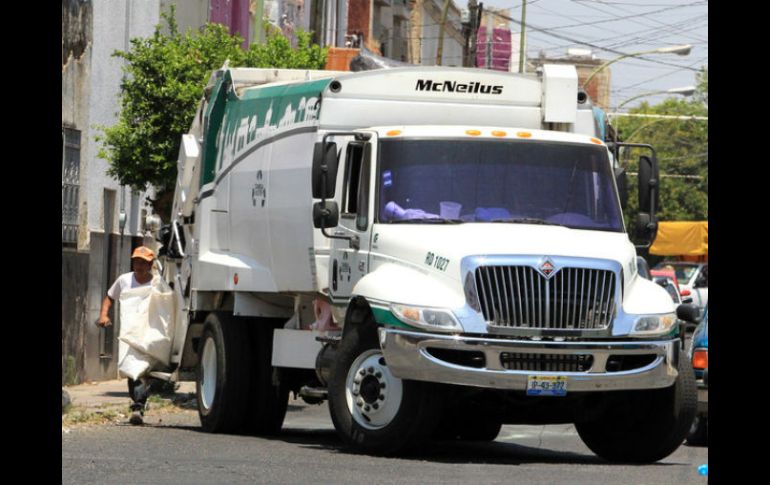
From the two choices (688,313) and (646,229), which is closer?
(646,229)

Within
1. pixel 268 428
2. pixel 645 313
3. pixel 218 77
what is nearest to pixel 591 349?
pixel 645 313

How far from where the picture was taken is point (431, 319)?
517 inches

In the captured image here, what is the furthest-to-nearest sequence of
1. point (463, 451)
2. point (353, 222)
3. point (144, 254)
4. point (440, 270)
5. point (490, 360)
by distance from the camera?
point (144, 254) → point (463, 451) → point (353, 222) → point (440, 270) → point (490, 360)

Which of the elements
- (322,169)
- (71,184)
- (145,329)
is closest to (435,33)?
(71,184)

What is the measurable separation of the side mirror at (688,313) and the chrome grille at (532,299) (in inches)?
170

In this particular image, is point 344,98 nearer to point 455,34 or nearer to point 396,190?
point 396,190

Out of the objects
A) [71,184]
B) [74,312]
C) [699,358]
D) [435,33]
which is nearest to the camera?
[699,358]

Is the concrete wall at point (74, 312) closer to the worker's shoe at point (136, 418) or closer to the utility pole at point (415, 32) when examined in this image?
the worker's shoe at point (136, 418)

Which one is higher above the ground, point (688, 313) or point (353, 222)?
point (353, 222)

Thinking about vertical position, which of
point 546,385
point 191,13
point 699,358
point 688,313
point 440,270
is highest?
point 191,13

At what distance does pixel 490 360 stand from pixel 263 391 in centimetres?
421

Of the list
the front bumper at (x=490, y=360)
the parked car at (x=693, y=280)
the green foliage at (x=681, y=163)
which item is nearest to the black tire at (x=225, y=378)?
the front bumper at (x=490, y=360)

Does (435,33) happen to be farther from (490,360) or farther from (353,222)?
(490,360)

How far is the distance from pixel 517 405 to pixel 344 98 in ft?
9.89
